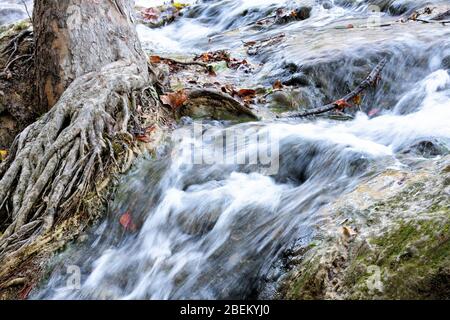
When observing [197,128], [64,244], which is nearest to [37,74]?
[197,128]

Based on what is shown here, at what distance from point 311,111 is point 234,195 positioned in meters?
1.91

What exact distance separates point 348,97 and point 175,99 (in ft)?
6.50

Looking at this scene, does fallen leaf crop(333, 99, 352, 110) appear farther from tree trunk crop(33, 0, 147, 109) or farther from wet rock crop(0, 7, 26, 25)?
wet rock crop(0, 7, 26, 25)

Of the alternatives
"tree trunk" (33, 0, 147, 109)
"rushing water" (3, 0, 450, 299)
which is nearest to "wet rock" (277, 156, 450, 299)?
"rushing water" (3, 0, 450, 299)

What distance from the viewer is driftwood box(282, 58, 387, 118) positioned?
17.6ft

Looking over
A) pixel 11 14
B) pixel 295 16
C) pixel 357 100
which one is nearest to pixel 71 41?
pixel 357 100

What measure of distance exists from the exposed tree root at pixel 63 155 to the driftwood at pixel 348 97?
6.11 ft

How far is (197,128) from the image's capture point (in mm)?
5059

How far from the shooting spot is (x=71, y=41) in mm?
5039

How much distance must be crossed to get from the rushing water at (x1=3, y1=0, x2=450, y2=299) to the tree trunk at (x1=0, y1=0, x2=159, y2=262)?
36 centimetres

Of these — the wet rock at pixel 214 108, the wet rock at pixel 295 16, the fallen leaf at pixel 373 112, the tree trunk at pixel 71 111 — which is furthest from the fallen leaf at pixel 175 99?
the wet rock at pixel 295 16

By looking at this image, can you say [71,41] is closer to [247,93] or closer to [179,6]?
[247,93]

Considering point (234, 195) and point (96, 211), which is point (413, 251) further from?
point (96, 211)

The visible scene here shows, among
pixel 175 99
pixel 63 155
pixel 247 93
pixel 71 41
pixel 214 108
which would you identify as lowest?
pixel 247 93
